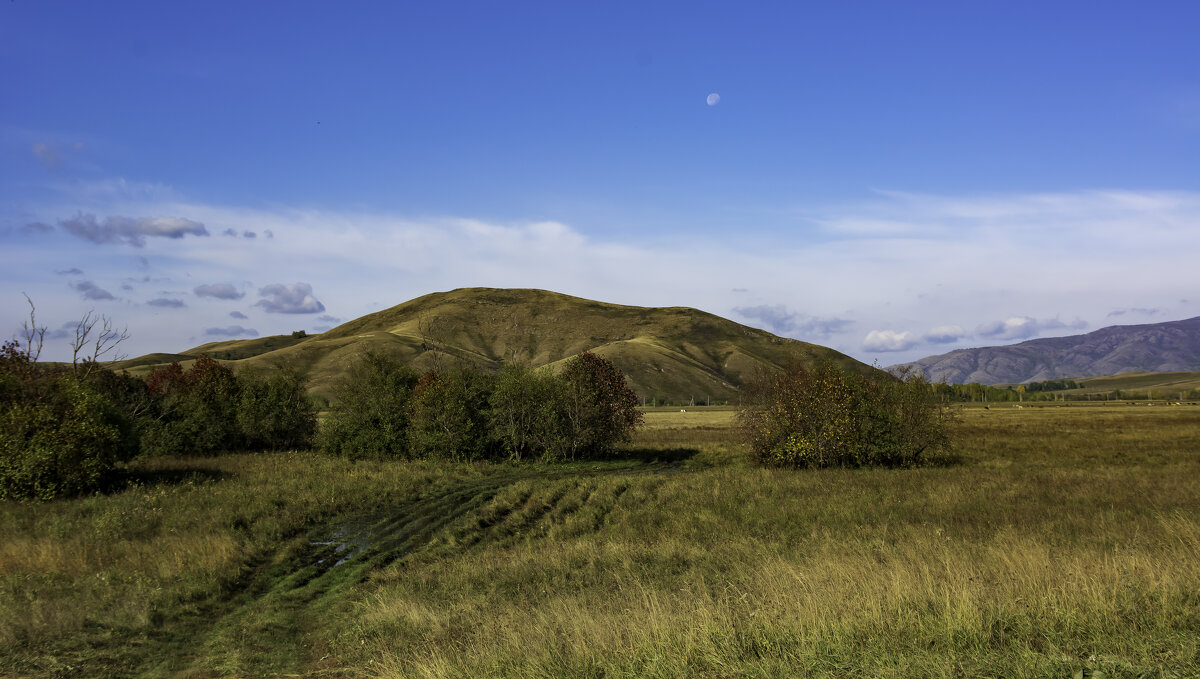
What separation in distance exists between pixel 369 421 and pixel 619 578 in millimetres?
36937

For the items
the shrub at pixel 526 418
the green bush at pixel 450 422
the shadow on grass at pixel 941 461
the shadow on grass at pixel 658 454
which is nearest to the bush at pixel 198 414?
the green bush at pixel 450 422

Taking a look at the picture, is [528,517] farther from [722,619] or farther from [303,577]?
[722,619]

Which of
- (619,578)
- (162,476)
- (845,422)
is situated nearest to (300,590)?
(619,578)

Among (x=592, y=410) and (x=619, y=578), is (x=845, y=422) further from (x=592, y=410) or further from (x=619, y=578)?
(x=619, y=578)

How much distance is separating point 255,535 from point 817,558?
15.5 m

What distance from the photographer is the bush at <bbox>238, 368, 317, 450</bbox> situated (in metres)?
49.9

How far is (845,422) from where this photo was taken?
115 feet

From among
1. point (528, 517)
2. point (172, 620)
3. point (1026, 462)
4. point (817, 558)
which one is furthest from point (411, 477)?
point (1026, 462)

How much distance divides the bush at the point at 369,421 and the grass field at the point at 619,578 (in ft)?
53.4

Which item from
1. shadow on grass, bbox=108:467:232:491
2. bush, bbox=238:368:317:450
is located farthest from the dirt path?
bush, bbox=238:368:317:450

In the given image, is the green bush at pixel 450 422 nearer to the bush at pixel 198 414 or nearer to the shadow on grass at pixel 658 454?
the shadow on grass at pixel 658 454

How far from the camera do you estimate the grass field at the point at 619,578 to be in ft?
25.2

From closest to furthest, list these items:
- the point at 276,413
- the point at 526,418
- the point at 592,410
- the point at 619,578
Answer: the point at 619,578
the point at 526,418
the point at 592,410
the point at 276,413

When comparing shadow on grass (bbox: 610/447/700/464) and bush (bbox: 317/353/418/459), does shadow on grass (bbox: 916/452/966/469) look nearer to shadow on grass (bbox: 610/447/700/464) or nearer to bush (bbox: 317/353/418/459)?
shadow on grass (bbox: 610/447/700/464)
